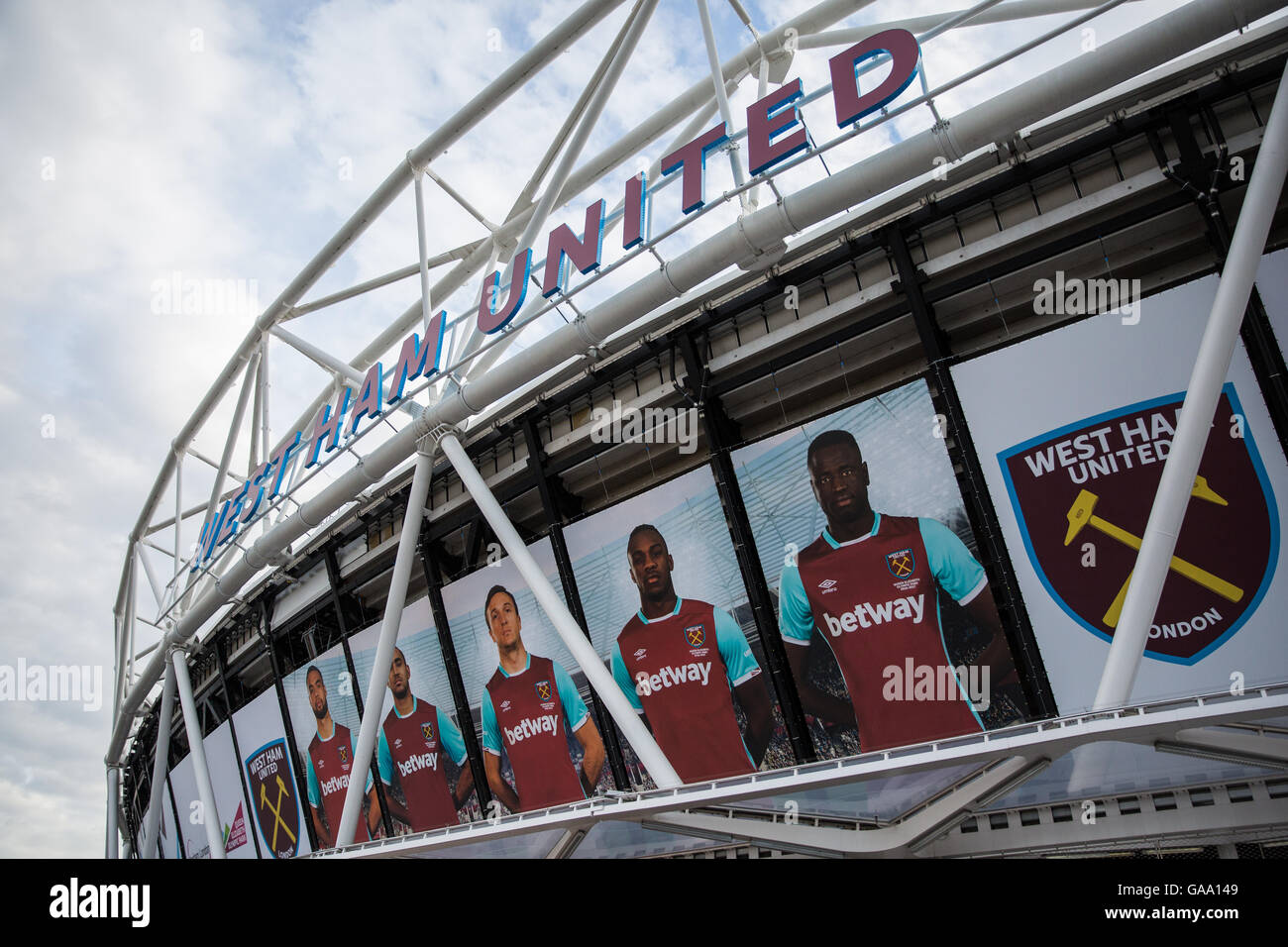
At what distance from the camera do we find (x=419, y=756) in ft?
78.8

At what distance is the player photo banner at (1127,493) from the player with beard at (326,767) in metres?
19.9

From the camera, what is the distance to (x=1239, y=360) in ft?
45.0

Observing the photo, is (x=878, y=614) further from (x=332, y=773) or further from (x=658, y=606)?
(x=332, y=773)

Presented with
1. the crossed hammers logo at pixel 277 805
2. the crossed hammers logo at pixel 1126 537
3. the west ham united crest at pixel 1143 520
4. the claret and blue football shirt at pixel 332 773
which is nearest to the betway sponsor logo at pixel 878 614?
the west ham united crest at pixel 1143 520

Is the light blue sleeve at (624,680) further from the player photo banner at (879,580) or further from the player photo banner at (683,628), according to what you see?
the player photo banner at (879,580)

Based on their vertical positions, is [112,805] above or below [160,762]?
below

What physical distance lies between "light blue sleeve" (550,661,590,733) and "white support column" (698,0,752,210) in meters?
10.7

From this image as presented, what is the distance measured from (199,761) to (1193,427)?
28721 mm

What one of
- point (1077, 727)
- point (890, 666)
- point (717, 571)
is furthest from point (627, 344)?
point (1077, 727)

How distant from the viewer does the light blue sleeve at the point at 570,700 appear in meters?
20.5

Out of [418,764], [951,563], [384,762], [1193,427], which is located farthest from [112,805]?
[1193,427]

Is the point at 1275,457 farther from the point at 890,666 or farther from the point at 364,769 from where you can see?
the point at 364,769

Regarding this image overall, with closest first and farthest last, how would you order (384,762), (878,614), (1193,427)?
(1193,427) < (878,614) < (384,762)

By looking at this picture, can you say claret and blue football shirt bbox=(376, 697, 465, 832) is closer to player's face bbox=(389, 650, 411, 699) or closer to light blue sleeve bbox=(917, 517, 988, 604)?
player's face bbox=(389, 650, 411, 699)
